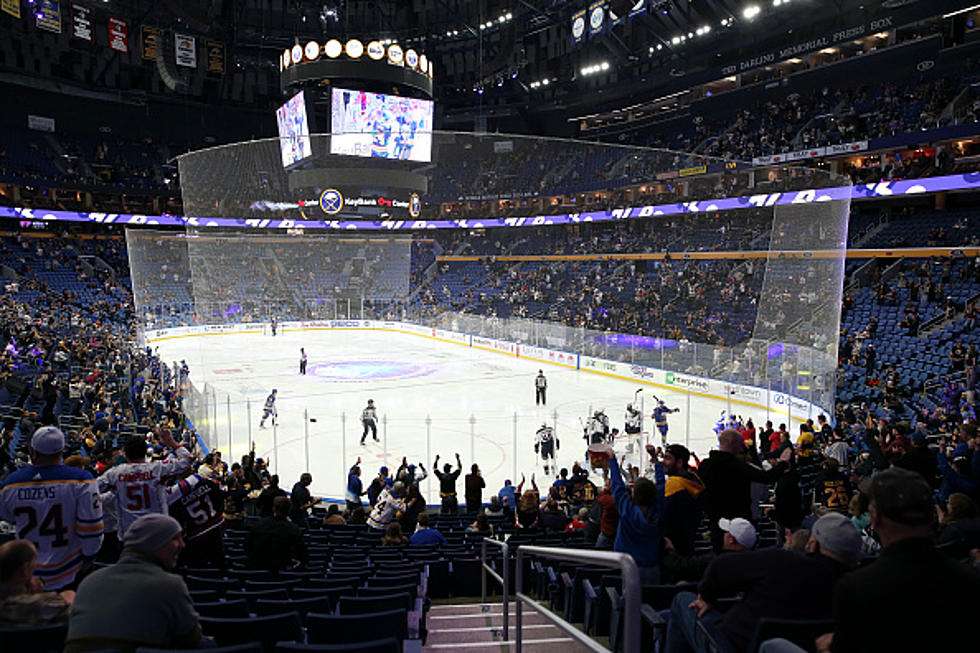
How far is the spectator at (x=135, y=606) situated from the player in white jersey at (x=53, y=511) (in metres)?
1.54

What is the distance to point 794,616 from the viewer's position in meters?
2.44

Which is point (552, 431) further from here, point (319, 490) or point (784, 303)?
point (784, 303)

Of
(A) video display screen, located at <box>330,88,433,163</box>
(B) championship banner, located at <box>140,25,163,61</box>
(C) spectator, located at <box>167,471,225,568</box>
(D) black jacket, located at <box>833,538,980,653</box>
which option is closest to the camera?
(D) black jacket, located at <box>833,538,980,653</box>

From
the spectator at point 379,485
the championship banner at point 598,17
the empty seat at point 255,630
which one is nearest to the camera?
the empty seat at point 255,630

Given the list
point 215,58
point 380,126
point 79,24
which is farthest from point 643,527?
point 215,58

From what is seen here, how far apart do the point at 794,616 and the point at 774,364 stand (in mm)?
16201

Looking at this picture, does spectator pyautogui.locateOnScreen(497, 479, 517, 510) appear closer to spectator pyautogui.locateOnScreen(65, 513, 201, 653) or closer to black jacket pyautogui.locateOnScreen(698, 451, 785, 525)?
black jacket pyautogui.locateOnScreen(698, 451, 785, 525)

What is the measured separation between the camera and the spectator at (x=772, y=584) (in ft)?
7.98

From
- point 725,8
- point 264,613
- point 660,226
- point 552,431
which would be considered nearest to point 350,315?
point 660,226

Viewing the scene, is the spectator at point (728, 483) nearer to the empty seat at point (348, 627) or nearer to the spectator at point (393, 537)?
the empty seat at point (348, 627)

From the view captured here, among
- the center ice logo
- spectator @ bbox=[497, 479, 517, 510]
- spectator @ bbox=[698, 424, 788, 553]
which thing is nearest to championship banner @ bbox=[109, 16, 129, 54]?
the center ice logo

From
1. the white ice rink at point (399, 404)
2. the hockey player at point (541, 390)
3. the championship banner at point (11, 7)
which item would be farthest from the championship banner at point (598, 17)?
the championship banner at point (11, 7)

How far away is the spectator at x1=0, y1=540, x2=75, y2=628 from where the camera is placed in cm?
254

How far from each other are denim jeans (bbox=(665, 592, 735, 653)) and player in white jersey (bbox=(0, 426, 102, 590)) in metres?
3.14
